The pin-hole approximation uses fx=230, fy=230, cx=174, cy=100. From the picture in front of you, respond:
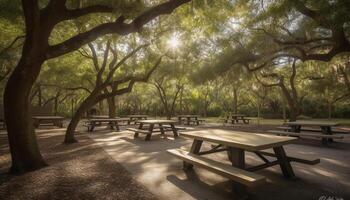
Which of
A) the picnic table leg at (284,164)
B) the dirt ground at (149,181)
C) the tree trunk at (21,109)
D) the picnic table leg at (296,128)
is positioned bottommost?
the dirt ground at (149,181)

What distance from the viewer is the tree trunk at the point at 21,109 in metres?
4.35

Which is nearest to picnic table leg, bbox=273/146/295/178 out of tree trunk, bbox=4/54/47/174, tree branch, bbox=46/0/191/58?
tree branch, bbox=46/0/191/58

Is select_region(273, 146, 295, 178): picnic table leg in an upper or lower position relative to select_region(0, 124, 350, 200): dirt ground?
upper

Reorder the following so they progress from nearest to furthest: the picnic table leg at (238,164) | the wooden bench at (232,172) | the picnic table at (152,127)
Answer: the wooden bench at (232,172) → the picnic table leg at (238,164) → the picnic table at (152,127)

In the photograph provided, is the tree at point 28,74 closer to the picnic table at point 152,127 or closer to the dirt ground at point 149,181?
the dirt ground at point 149,181

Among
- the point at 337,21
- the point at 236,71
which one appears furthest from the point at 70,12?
the point at 236,71

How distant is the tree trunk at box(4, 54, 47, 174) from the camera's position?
14.3ft

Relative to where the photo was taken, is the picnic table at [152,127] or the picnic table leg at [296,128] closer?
the picnic table leg at [296,128]

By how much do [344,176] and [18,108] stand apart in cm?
609

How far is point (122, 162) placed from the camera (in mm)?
5305

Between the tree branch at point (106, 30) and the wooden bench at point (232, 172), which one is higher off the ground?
the tree branch at point (106, 30)

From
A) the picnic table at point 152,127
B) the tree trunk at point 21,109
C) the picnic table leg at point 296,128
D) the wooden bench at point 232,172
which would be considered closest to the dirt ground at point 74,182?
the tree trunk at point 21,109

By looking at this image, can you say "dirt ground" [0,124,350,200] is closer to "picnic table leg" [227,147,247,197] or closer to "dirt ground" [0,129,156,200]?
"dirt ground" [0,129,156,200]

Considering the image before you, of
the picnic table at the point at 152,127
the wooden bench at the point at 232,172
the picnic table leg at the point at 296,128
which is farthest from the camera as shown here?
the picnic table at the point at 152,127
